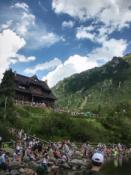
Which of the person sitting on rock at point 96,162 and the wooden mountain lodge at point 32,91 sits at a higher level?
the wooden mountain lodge at point 32,91

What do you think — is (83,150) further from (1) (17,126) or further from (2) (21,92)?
(2) (21,92)

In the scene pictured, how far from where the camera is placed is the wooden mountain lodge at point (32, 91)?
103 metres

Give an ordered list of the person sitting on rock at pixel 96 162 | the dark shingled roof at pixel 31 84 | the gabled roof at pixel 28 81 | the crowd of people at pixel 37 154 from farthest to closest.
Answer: the gabled roof at pixel 28 81
the dark shingled roof at pixel 31 84
the crowd of people at pixel 37 154
the person sitting on rock at pixel 96 162

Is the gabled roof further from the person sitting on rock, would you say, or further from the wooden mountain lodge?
the person sitting on rock

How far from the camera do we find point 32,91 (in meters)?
106

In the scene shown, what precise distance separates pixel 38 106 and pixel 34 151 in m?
38.9

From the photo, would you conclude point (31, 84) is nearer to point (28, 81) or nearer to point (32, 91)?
point (28, 81)

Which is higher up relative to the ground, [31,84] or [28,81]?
[28,81]

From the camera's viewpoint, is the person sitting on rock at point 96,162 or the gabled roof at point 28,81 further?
the gabled roof at point 28,81

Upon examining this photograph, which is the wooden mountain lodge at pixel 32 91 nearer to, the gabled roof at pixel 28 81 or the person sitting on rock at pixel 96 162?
the gabled roof at pixel 28 81

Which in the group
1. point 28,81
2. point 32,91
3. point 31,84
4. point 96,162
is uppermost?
point 28,81

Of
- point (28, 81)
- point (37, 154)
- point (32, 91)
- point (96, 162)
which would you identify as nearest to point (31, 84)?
point (28, 81)

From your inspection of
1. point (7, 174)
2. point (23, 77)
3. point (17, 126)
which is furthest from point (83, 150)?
point (23, 77)

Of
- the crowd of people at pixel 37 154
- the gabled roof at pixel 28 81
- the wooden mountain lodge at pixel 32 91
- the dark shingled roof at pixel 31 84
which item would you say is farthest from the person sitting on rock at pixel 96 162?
the gabled roof at pixel 28 81
